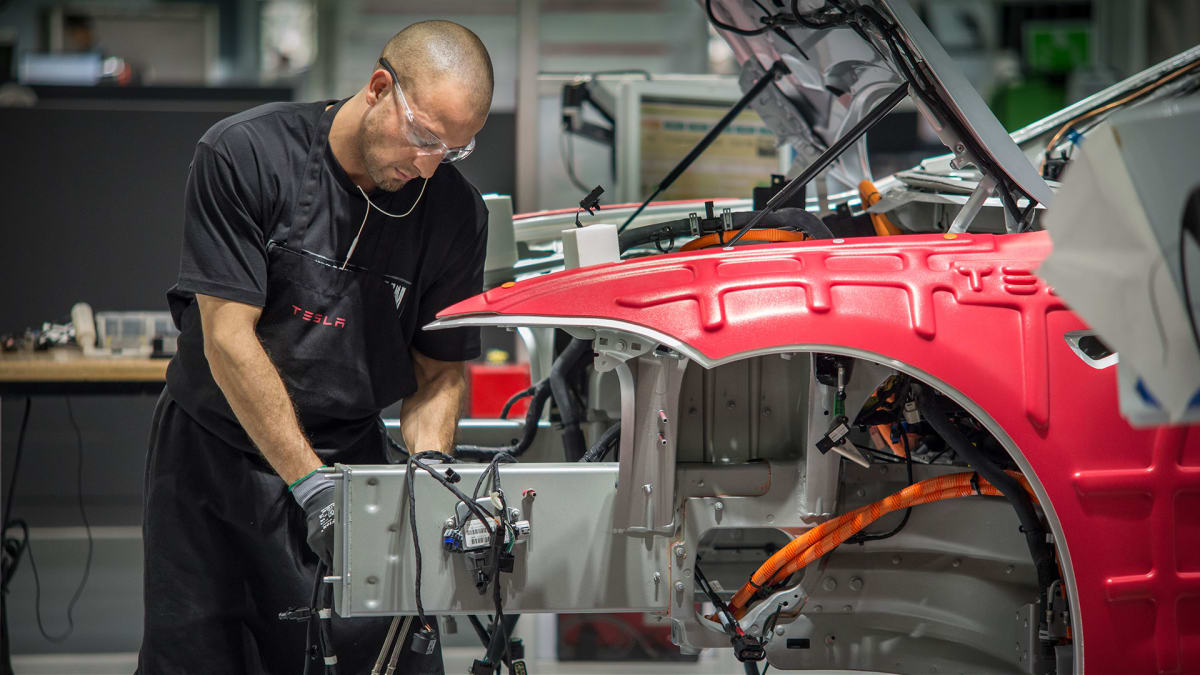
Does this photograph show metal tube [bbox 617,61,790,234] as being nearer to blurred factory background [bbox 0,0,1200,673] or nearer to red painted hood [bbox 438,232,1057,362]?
red painted hood [bbox 438,232,1057,362]

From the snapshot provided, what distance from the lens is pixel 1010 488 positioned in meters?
1.78

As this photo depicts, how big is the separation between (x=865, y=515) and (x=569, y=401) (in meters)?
0.75

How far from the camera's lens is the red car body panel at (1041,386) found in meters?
1.66

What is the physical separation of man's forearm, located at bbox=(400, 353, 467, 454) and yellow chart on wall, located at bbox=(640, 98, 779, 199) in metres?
2.88

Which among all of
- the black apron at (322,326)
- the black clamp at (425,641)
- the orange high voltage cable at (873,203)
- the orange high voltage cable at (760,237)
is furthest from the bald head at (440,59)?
the orange high voltage cable at (873,203)

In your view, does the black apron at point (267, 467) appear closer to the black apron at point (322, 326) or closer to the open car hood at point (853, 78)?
the black apron at point (322, 326)

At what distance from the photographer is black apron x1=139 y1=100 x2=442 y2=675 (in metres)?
2.03

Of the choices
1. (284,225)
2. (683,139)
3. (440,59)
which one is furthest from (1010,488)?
(683,139)

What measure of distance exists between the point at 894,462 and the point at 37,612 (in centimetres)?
342

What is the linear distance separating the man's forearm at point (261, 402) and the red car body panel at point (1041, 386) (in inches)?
19.5

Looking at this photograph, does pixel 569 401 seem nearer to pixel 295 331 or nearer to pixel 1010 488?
pixel 295 331

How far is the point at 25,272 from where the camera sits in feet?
16.8

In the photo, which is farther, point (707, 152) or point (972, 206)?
point (707, 152)

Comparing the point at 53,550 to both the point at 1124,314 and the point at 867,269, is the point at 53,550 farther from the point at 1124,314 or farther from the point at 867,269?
the point at 1124,314
